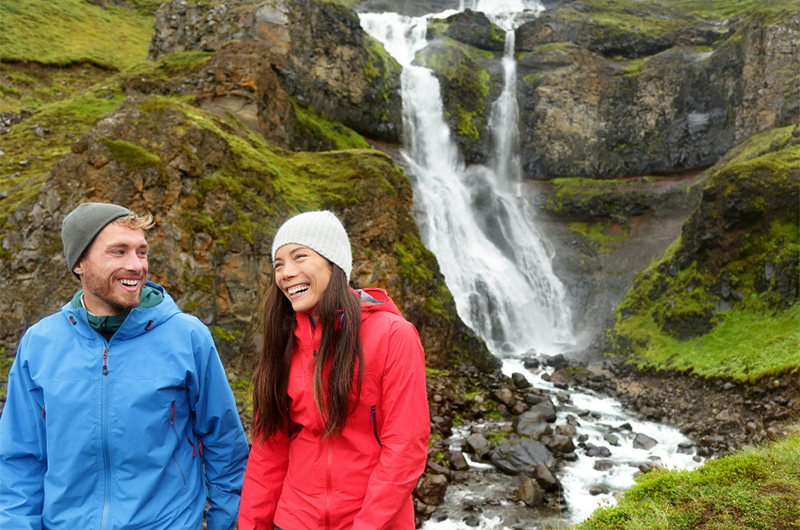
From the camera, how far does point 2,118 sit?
17.7 m

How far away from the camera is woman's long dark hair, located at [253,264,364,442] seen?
2678 mm

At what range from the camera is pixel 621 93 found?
119ft

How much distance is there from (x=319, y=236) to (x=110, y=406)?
1.58 metres

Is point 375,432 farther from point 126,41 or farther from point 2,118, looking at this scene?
point 126,41

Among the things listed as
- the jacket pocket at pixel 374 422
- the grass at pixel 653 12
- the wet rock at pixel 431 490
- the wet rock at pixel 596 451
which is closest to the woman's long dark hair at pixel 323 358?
the jacket pocket at pixel 374 422

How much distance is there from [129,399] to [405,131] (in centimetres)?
3160

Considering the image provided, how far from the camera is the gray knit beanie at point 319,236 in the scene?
288 cm

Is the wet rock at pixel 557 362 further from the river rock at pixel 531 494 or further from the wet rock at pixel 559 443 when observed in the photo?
the river rock at pixel 531 494

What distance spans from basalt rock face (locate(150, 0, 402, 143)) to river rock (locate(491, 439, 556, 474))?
588 inches

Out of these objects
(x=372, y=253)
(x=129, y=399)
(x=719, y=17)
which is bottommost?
(x=372, y=253)

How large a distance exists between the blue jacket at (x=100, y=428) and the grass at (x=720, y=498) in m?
4.66

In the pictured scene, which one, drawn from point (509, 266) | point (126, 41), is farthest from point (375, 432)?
point (126, 41)

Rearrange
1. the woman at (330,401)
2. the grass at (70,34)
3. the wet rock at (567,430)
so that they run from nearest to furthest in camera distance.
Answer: the woman at (330,401) → the wet rock at (567,430) → the grass at (70,34)

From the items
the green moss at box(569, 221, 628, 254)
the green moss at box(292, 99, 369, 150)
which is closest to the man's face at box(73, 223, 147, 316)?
the green moss at box(292, 99, 369, 150)
